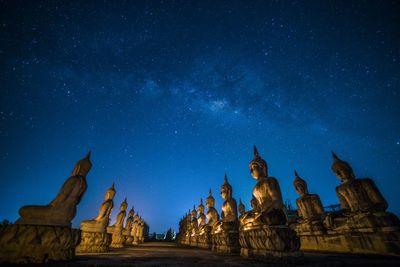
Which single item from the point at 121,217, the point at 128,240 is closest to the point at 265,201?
the point at 121,217

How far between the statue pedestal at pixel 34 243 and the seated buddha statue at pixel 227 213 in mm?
7434

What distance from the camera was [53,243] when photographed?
545 cm

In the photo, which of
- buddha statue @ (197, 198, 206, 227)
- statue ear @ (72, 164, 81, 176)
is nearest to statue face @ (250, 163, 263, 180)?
statue ear @ (72, 164, 81, 176)

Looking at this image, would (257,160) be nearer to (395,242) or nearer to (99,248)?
(395,242)

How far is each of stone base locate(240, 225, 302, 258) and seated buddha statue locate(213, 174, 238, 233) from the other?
13.4 feet

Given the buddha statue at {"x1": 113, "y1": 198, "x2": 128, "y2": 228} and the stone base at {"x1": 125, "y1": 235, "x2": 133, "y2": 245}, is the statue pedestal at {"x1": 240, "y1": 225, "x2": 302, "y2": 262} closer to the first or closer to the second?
the buddha statue at {"x1": 113, "y1": 198, "x2": 128, "y2": 228}

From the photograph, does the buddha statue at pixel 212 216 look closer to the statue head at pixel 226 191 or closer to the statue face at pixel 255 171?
the statue head at pixel 226 191

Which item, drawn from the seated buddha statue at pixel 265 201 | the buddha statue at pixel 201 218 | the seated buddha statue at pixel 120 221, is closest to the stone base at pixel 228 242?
the seated buddha statue at pixel 265 201

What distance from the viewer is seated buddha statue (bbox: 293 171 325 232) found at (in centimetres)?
999

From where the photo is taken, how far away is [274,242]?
5.48 m

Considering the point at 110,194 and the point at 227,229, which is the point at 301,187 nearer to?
the point at 227,229

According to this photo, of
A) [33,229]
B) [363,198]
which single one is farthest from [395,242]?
[33,229]

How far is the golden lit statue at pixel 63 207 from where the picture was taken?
5641mm

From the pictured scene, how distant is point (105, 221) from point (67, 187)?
469 cm
